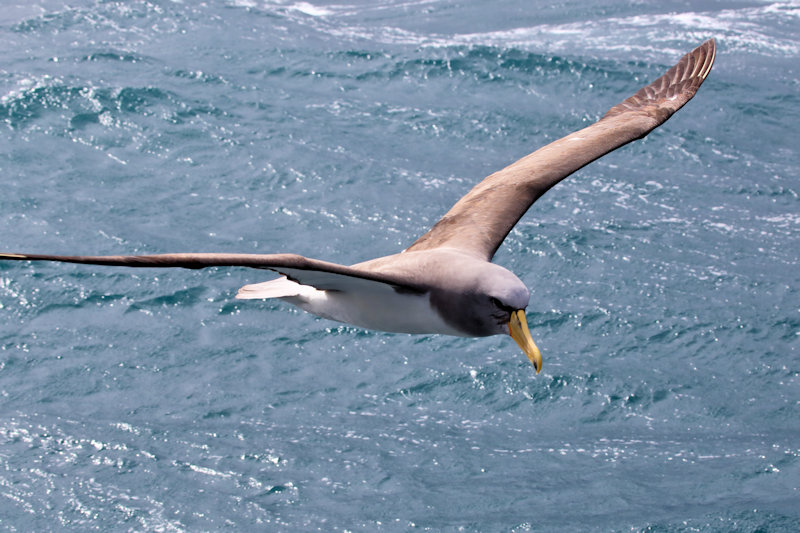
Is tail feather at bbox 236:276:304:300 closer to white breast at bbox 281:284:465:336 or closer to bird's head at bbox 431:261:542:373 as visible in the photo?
white breast at bbox 281:284:465:336

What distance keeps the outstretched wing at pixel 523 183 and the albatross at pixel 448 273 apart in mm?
11

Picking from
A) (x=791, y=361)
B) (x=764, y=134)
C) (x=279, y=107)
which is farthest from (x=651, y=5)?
(x=791, y=361)

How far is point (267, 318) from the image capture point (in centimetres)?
1481

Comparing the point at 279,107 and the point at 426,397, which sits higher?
the point at 279,107

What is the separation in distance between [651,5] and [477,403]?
17.1 meters

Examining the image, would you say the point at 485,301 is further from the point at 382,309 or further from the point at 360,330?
the point at 360,330

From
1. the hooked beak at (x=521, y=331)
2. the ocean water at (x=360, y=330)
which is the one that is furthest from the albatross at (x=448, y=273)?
the ocean water at (x=360, y=330)

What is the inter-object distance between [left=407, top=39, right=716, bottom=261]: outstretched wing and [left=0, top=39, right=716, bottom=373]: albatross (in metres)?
0.01

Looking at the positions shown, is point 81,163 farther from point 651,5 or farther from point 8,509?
point 651,5

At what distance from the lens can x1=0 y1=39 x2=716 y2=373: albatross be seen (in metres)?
6.84

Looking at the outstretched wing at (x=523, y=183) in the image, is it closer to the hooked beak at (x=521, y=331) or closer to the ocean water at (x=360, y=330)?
the hooked beak at (x=521, y=331)

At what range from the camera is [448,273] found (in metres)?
7.48

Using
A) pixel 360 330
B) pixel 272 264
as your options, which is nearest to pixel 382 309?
pixel 272 264

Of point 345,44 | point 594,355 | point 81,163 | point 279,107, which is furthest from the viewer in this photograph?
point 345,44
